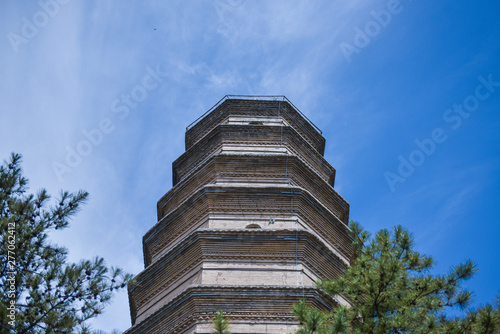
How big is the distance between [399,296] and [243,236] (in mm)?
3555

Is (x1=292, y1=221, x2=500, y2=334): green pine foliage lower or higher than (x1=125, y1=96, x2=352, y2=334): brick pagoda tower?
lower

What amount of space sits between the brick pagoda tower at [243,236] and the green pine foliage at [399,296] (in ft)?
5.41

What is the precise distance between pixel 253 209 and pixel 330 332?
550 centimetres

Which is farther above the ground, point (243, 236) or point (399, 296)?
point (243, 236)

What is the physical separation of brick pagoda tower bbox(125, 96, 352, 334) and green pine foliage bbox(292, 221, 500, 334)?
165 centimetres

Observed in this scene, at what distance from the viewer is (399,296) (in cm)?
880

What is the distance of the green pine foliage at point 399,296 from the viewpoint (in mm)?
8047

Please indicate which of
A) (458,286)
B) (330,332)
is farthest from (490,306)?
(330,332)

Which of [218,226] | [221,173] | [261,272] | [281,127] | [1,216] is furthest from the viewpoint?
[281,127]

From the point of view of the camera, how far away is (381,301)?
8.67 metres

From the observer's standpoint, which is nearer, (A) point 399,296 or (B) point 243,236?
(A) point 399,296

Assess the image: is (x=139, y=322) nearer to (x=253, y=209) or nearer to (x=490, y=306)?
(x=253, y=209)

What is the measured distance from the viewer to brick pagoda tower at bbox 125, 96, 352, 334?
416 inches

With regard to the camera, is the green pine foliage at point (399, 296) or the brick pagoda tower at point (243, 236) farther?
the brick pagoda tower at point (243, 236)
